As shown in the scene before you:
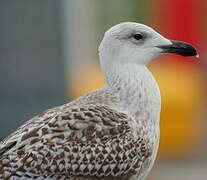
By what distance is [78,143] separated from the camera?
792cm

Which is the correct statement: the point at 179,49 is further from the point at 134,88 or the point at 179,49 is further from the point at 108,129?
the point at 108,129

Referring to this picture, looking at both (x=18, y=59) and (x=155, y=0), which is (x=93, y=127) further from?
(x=155, y=0)

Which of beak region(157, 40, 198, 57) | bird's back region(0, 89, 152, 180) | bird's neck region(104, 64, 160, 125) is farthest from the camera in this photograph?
beak region(157, 40, 198, 57)

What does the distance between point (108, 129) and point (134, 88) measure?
1.75 feet

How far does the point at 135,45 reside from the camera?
847cm

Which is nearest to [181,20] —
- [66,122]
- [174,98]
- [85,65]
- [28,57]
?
[85,65]

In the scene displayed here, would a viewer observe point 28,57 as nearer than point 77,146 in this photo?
No

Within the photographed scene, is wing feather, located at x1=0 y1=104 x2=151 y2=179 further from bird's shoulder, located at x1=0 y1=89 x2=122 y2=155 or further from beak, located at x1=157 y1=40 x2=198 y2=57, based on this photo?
beak, located at x1=157 y1=40 x2=198 y2=57

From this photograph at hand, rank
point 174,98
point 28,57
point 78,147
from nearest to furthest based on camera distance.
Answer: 1. point 78,147
2. point 174,98
3. point 28,57

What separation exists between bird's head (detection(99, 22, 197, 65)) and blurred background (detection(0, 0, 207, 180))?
870 centimetres

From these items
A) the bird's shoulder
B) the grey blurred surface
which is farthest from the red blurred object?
the bird's shoulder

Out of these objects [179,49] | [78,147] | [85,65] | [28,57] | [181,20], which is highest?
[179,49]

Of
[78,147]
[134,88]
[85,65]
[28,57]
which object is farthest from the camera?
[85,65]

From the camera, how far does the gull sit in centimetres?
778
